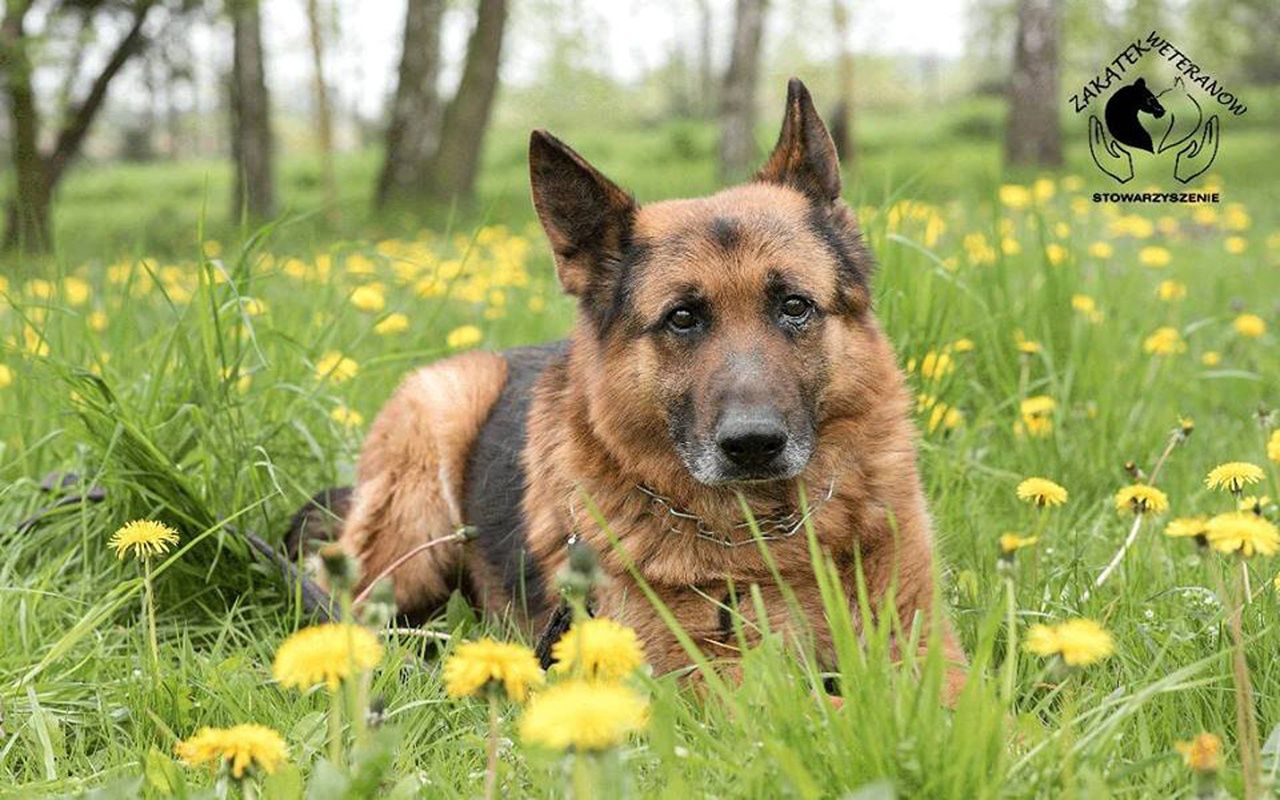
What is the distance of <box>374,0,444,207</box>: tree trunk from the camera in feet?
52.4

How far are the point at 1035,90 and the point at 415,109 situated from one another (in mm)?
8015

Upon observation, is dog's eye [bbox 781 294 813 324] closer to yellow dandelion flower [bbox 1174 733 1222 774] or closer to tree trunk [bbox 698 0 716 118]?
yellow dandelion flower [bbox 1174 733 1222 774]

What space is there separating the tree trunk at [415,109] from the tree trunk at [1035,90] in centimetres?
751

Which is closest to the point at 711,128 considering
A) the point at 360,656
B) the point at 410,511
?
the point at 410,511

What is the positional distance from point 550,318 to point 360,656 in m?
4.39

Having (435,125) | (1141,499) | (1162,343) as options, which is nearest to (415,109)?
(435,125)

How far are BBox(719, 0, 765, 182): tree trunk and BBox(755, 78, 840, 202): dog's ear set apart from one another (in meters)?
12.0

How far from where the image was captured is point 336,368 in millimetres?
3734

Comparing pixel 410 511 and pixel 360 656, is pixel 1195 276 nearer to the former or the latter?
pixel 410 511

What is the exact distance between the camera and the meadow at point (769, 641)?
1831mm

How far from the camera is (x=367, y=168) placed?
27641 millimetres

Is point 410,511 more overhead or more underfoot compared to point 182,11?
more underfoot

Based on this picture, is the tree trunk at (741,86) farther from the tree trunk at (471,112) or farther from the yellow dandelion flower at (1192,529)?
the yellow dandelion flower at (1192,529)

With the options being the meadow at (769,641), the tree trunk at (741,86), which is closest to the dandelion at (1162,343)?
the meadow at (769,641)
